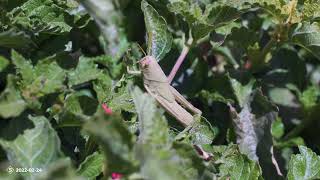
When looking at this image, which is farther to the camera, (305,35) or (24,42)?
(305,35)

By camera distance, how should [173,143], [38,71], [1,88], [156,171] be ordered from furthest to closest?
[1,88]
[38,71]
[173,143]
[156,171]

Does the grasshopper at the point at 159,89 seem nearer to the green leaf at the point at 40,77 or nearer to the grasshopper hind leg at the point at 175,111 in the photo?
the grasshopper hind leg at the point at 175,111

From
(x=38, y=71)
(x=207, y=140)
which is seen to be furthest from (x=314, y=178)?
(x=38, y=71)

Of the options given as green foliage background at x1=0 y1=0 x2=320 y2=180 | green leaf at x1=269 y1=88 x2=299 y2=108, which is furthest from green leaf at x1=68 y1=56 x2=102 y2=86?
green leaf at x1=269 y1=88 x2=299 y2=108

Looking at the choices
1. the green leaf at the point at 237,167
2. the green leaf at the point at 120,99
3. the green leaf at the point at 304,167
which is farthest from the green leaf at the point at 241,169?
the green leaf at the point at 120,99

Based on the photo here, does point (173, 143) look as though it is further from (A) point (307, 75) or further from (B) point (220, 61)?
(A) point (307, 75)

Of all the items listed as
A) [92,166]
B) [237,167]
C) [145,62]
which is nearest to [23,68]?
[92,166]

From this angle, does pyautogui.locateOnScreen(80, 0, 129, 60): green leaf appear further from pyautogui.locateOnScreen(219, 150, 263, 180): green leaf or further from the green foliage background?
pyautogui.locateOnScreen(219, 150, 263, 180): green leaf
